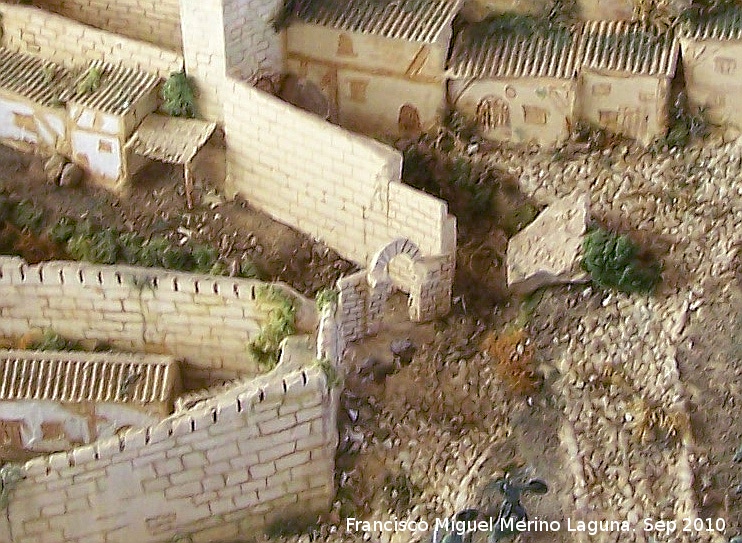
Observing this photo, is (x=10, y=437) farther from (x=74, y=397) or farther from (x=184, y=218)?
(x=184, y=218)

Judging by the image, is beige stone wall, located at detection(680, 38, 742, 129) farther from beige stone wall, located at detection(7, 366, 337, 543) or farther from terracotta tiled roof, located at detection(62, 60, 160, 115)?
terracotta tiled roof, located at detection(62, 60, 160, 115)

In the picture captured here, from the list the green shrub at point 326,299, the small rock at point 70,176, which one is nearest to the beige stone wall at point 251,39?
the small rock at point 70,176

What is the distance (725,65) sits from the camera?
11.4 metres

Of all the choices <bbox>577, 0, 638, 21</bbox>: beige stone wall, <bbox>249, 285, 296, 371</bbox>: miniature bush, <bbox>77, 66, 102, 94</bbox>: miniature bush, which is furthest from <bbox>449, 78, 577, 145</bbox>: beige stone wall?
<bbox>77, 66, 102, 94</bbox>: miniature bush

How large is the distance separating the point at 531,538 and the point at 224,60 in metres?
5.63

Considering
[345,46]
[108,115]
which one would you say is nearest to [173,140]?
[108,115]

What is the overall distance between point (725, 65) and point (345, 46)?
3.59m

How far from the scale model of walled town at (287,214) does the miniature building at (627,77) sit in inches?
0.8

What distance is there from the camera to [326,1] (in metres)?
12.4

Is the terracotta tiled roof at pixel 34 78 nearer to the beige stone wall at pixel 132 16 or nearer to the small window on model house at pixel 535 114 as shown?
the beige stone wall at pixel 132 16

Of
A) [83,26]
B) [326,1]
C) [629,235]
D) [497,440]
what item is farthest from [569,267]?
[83,26]

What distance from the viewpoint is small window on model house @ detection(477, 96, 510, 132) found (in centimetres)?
1207

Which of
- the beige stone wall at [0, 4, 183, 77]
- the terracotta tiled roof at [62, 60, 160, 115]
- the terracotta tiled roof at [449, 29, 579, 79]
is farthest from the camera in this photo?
the beige stone wall at [0, 4, 183, 77]

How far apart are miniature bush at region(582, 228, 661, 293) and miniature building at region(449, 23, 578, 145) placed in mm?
1613
